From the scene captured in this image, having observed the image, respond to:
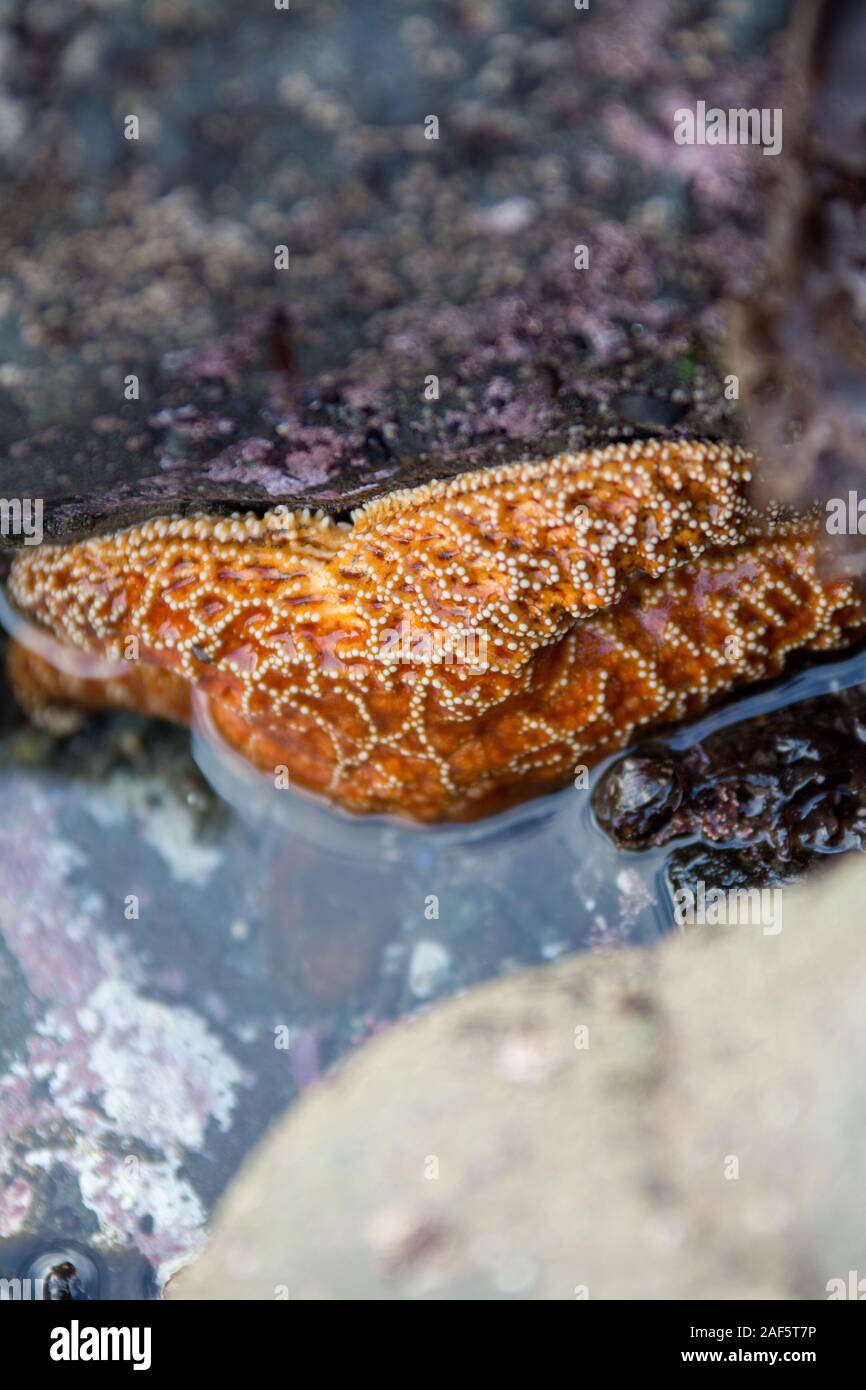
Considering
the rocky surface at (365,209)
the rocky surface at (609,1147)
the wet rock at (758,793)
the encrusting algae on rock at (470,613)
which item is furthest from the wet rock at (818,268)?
the rocky surface at (609,1147)

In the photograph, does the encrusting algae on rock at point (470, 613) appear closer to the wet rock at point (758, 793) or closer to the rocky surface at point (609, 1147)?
the wet rock at point (758, 793)

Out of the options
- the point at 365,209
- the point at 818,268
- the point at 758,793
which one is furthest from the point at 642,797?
the point at 365,209

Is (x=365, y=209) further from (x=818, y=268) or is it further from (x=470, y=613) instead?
(x=470, y=613)

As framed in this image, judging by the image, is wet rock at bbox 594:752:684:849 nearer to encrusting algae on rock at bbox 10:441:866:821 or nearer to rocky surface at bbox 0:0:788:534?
encrusting algae on rock at bbox 10:441:866:821

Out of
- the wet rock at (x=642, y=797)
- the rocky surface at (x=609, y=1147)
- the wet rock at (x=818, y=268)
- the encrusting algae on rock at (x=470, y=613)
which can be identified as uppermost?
the wet rock at (x=818, y=268)

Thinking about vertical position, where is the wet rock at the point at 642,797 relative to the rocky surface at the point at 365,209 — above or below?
below

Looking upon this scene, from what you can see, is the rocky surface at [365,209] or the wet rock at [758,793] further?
the wet rock at [758,793]
